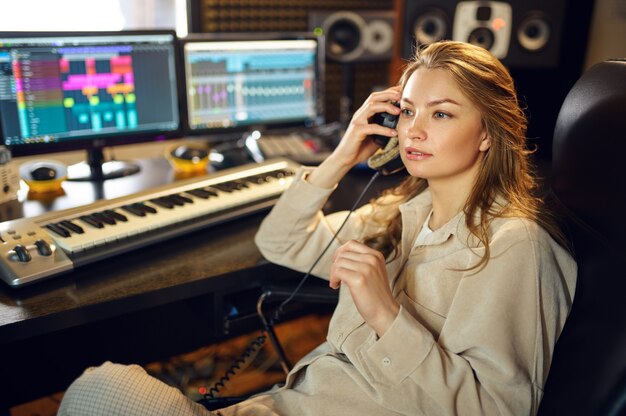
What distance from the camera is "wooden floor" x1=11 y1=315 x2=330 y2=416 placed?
83.9 inches

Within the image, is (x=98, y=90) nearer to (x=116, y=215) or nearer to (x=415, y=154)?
(x=116, y=215)

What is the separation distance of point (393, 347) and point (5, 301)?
0.73 metres

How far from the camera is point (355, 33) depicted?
2.49 m

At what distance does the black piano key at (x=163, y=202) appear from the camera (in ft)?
5.08

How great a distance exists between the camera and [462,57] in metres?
1.14

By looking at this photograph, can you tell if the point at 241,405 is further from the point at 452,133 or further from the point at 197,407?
the point at 452,133

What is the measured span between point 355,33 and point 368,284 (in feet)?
5.30

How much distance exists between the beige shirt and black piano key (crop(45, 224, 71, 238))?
51cm

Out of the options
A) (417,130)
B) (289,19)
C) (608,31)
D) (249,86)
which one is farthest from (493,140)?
(289,19)

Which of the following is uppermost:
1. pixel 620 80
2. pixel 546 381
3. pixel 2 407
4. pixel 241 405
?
pixel 620 80

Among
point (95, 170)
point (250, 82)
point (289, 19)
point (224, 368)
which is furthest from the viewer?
point (289, 19)

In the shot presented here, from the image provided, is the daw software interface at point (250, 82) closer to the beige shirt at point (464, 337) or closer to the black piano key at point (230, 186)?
the black piano key at point (230, 186)

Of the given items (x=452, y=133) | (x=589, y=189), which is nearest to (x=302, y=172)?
(x=452, y=133)

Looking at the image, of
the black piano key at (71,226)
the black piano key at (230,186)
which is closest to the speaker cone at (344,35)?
the black piano key at (230,186)
